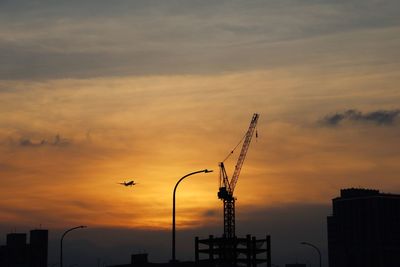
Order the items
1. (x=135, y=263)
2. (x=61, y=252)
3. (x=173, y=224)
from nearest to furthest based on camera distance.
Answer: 1. (x=173, y=224)
2. (x=61, y=252)
3. (x=135, y=263)

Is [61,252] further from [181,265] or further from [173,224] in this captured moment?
[181,265]

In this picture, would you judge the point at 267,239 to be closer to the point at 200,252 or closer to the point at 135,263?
the point at 200,252

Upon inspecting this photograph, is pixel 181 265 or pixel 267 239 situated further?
pixel 181 265

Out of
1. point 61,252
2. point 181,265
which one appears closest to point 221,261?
point 181,265

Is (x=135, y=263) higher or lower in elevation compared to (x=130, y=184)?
lower

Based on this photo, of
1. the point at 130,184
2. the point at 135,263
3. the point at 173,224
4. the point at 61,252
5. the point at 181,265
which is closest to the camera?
the point at 173,224

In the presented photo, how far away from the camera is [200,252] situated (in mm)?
144875

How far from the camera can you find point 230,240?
473 feet

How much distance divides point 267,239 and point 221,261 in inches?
457

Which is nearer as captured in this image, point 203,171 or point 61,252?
point 203,171

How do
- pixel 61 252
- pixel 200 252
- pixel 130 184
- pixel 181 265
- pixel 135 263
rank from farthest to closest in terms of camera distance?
pixel 135 263
pixel 181 265
pixel 200 252
pixel 130 184
pixel 61 252

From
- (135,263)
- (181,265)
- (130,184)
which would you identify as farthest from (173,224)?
(135,263)

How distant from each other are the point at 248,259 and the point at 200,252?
9.75 meters

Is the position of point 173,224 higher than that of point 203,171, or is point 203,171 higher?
point 203,171
